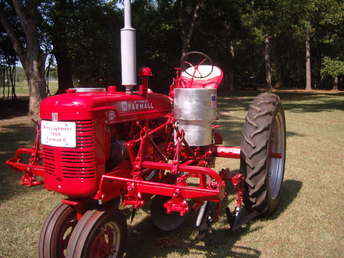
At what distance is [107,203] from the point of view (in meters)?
2.79

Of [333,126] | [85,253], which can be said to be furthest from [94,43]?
[85,253]

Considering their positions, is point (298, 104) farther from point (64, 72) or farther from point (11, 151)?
point (11, 151)

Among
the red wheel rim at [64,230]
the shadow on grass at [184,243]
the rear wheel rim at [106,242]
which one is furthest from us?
the shadow on grass at [184,243]

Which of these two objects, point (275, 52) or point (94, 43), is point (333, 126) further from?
point (275, 52)

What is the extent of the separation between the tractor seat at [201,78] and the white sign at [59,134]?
176cm

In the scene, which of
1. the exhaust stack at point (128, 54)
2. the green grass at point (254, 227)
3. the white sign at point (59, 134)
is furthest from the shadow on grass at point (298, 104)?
the white sign at point (59, 134)

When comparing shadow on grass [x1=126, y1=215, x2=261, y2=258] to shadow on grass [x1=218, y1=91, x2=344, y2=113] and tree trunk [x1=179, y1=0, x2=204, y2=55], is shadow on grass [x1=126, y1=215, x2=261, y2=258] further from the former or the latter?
tree trunk [x1=179, y1=0, x2=204, y2=55]

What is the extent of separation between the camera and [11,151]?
6660 millimetres

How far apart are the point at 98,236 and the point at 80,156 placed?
0.63m

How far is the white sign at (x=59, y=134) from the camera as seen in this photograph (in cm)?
249

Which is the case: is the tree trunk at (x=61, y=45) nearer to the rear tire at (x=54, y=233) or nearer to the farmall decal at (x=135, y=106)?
the farmall decal at (x=135, y=106)

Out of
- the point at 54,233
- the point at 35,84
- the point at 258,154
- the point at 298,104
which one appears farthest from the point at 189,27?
the point at 54,233

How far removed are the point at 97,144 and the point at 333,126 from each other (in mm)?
9313

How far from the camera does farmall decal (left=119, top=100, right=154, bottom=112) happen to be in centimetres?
291
